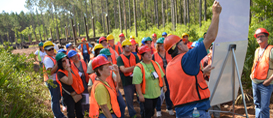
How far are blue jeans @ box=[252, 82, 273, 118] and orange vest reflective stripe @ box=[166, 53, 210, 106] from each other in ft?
6.97

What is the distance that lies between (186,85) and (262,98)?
7.92 feet

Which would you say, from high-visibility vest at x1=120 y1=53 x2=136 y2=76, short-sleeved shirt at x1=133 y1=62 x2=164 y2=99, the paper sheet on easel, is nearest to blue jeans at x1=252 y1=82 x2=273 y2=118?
the paper sheet on easel

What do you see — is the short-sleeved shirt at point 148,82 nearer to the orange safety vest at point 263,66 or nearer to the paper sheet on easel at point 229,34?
the paper sheet on easel at point 229,34

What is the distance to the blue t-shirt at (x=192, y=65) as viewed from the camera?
213cm

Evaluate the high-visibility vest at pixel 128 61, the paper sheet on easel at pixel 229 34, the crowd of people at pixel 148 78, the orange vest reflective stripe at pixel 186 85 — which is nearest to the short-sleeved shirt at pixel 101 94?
the crowd of people at pixel 148 78

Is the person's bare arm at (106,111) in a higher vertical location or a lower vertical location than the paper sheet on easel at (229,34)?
lower

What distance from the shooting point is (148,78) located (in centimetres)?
409

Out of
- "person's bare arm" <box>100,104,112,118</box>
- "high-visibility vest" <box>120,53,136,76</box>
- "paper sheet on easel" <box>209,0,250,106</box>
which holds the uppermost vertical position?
"paper sheet on easel" <box>209,0,250,106</box>

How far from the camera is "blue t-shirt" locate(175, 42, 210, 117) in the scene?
213 cm

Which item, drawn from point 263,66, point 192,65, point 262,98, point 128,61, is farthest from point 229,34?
point 128,61

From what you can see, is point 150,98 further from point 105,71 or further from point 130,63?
point 105,71

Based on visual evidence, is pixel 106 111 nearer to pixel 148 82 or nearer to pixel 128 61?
pixel 148 82

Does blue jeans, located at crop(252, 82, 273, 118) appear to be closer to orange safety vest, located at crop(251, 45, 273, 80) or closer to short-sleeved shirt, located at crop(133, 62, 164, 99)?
orange safety vest, located at crop(251, 45, 273, 80)

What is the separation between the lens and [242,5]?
2682mm
